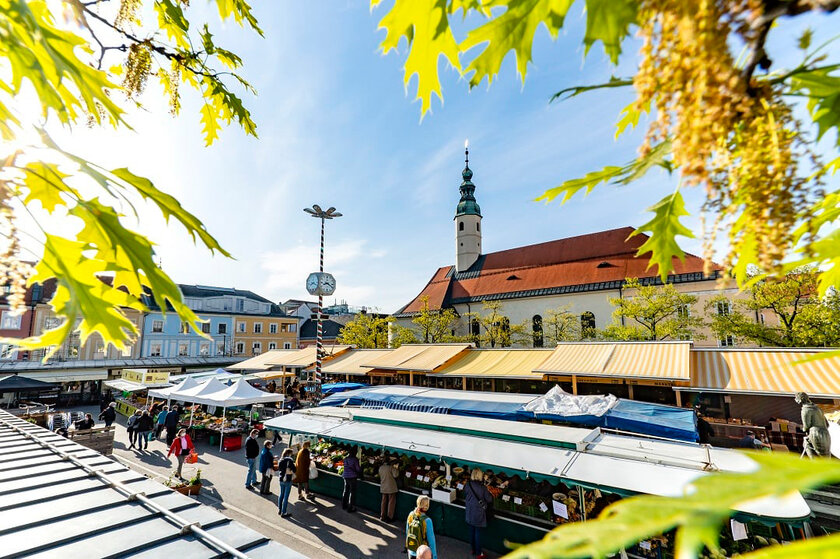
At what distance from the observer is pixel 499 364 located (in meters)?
18.5

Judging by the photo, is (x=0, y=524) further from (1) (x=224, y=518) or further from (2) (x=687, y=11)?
(2) (x=687, y=11)

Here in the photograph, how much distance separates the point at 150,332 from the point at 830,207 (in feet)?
155

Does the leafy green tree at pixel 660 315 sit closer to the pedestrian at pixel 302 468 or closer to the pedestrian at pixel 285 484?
the pedestrian at pixel 302 468

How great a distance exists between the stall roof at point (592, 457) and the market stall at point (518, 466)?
0.05ft

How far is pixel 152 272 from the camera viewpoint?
1772 millimetres

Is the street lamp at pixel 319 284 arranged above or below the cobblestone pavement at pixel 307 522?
above

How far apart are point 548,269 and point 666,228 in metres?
41.7

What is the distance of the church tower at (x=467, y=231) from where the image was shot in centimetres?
5144

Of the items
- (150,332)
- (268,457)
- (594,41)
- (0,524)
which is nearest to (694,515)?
(594,41)

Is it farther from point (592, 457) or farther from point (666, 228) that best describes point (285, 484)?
point (666, 228)

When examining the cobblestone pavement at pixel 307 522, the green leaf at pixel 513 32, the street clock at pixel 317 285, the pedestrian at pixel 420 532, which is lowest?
the cobblestone pavement at pixel 307 522

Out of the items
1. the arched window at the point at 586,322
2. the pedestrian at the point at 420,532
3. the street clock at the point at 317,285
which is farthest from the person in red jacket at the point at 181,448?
the arched window at the point at 586,322

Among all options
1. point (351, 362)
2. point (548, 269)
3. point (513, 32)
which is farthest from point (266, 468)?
point (548, 269)

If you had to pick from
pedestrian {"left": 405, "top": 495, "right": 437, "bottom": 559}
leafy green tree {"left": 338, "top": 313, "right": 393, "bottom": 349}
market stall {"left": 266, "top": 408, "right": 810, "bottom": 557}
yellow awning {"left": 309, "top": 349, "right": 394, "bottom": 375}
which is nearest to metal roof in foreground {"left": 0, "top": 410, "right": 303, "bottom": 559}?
pedestrian {"left": 405, "top": 495, "right": 437, "bottom": 559}
